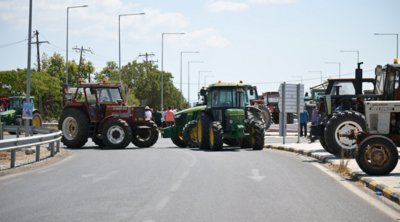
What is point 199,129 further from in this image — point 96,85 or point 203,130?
point 96,85

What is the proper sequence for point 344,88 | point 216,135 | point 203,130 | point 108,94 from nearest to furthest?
point 344,88 → point 216,135 → point 203,130 → point 108,94

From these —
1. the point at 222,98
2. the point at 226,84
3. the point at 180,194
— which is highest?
the point at 226,84

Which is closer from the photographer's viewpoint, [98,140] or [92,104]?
[92,104]

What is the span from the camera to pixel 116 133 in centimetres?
2855

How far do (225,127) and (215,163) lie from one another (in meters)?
7.58

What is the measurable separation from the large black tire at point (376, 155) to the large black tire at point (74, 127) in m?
15.1

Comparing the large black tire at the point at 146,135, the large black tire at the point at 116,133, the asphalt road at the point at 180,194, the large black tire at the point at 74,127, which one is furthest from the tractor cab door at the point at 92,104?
the asphalt road at the point at 180,194

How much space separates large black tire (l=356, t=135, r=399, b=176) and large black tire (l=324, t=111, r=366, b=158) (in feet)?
15.7

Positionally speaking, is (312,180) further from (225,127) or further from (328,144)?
(225,127)

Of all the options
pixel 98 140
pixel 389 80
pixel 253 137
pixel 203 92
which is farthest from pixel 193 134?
pixel 389 80

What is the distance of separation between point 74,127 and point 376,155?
16006 millimetres

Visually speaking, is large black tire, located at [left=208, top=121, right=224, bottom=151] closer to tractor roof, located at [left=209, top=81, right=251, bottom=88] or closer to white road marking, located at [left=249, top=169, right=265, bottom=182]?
tractor roof, located at [left=209, top=81, right=251, bottom=88]

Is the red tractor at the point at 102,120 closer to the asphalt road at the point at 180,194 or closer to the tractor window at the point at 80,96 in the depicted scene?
the tractor window at the point at 80,96

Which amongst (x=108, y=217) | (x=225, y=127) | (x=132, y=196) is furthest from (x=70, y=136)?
(x=108, y=217)
